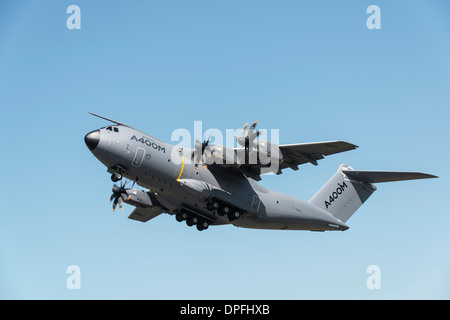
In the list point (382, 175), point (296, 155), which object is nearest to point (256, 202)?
point (296, 155)

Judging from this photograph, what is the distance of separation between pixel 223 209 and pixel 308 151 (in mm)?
2956

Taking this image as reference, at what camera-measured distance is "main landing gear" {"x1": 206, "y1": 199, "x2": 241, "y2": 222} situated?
16.9m

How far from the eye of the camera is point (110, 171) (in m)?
15.9

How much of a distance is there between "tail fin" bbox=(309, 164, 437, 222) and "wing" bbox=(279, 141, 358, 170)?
2676 millimetres

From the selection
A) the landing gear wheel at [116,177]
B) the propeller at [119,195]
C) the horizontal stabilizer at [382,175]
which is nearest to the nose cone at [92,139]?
the landing gear wheel at [116,177]

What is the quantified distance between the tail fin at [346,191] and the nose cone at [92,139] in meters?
7.45

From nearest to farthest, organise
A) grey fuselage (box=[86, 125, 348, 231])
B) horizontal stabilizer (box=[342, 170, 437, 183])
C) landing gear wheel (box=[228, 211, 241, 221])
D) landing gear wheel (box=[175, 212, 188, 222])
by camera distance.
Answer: grey fuselage (box=[86, 125, 348, 231]) < horizontal stabilizer (box=[342, 170, 437, 183]) < landing gear wheel (box=[228, 211, 241, 221]) < landing gear wheel (box=[175, 212, 188, 222])

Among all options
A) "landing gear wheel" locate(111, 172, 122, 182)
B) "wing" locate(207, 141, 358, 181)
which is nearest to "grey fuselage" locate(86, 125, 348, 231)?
"landing gear wheel" locate(111, 172, 122, 182)

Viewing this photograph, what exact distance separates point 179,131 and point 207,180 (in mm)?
1659

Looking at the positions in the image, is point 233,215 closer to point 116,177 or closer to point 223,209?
point 223,209

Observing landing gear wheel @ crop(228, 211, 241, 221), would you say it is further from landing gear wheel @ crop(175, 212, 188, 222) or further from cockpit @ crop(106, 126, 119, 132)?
cockpit @ crop(106, 126, 119, 132)
